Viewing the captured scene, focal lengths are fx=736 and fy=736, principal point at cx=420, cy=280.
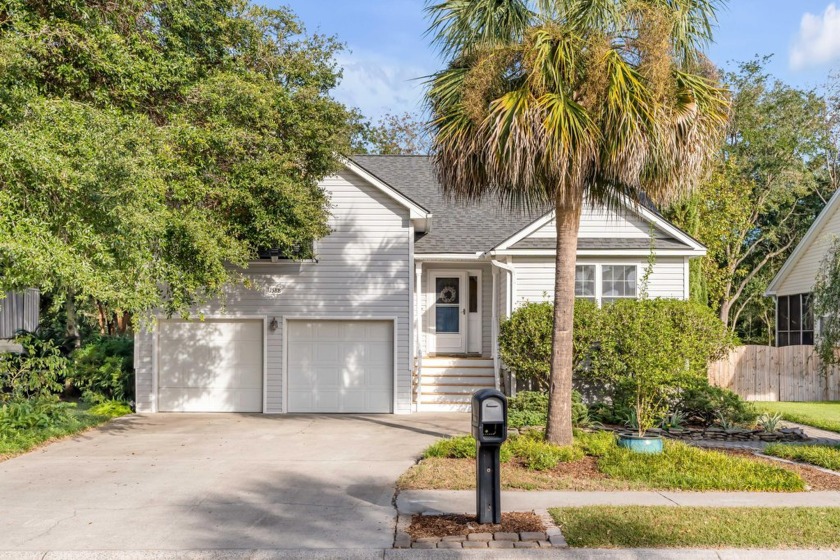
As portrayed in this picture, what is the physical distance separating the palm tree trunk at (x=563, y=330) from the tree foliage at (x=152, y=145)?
4884 millimetres

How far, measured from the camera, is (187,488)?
8.65 metres

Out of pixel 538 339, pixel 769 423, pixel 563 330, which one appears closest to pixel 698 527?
pixel 563 330

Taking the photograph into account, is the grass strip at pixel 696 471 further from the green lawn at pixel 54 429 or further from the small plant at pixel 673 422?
the green lawn at pixel 54 429

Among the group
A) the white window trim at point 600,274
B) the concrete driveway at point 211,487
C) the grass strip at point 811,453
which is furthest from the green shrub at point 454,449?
the white window trim at point 600,274

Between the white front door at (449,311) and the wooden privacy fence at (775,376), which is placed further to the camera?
the wooden privacy fence at (775,376)

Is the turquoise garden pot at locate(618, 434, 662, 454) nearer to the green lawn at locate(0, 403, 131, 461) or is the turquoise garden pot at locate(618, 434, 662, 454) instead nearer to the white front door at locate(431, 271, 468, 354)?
the white front door at locate(431, 271, 468, 354)

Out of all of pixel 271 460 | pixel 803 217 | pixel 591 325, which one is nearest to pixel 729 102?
pixel 591 325

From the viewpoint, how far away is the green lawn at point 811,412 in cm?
1411

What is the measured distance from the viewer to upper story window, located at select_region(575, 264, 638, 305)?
53.1 ft

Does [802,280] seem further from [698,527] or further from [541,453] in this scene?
[698,527]

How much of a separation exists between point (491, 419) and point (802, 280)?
65.6 feet

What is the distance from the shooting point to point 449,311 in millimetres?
18750

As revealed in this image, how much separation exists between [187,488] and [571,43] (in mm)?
7405

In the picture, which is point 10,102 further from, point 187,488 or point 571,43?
point 571,43
